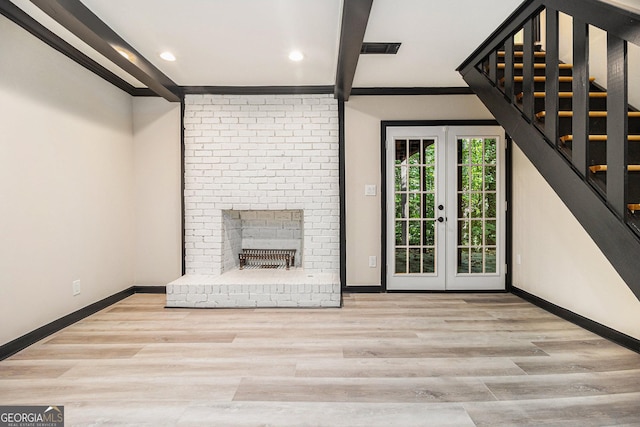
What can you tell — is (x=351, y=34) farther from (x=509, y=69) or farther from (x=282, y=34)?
(x=509, y=69)

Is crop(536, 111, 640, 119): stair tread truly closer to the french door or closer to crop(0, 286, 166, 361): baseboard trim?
the french door

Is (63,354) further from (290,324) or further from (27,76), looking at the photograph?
(27,76)

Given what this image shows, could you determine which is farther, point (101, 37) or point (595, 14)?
point (101, 37)

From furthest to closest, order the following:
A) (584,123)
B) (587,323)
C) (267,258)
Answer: (267,258), (587,323), (584,123)

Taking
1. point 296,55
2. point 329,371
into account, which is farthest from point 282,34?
point 329,371

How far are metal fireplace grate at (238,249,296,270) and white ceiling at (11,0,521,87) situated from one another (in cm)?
208

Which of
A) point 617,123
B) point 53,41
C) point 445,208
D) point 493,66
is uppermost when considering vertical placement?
point 53,41

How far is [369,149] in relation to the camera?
4.11m

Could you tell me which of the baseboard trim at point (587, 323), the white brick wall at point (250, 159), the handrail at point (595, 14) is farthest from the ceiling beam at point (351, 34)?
the baseboard trim at point (587, 323)

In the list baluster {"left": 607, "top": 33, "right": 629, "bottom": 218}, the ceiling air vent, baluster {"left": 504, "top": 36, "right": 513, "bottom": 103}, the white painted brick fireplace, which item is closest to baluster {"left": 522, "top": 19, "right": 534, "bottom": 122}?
baluster {"left": 504, "top": 36, "right": 513, "bottom": 103}

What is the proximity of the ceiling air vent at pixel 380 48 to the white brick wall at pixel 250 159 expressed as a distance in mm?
1093

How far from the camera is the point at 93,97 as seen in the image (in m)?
3.42

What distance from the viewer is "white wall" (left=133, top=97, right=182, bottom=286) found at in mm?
4109

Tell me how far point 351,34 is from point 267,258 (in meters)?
2.81
